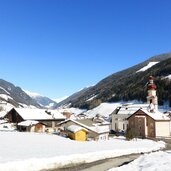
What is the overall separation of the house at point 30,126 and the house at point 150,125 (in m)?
29.4

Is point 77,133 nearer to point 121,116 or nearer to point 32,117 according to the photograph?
point 32,117

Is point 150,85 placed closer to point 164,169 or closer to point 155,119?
point 155,119

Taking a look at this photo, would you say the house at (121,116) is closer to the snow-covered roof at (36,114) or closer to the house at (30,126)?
the snow-covered roof at (36,114)

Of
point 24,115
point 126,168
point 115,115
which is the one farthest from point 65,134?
point 115,115

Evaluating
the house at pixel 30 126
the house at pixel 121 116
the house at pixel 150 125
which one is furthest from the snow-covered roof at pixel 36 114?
the house at pixel 121 116

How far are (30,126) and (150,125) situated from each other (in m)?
39.2

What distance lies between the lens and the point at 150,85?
12538 centimetres

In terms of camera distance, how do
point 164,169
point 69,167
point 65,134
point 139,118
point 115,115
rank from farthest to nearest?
point 115,115, point 139,118, point 65,134, point 69,167, point 164,169

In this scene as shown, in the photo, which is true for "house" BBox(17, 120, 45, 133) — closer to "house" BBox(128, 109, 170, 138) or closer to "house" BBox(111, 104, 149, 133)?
"house" BBox(128, 109, 170, 138)

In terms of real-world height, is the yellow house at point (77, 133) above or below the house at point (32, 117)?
below

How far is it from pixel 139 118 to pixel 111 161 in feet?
213

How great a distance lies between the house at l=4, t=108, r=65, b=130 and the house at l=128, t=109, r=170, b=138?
2468 cm

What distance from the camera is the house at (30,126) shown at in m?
93.4

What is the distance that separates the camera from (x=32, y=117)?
104500 millimetres
